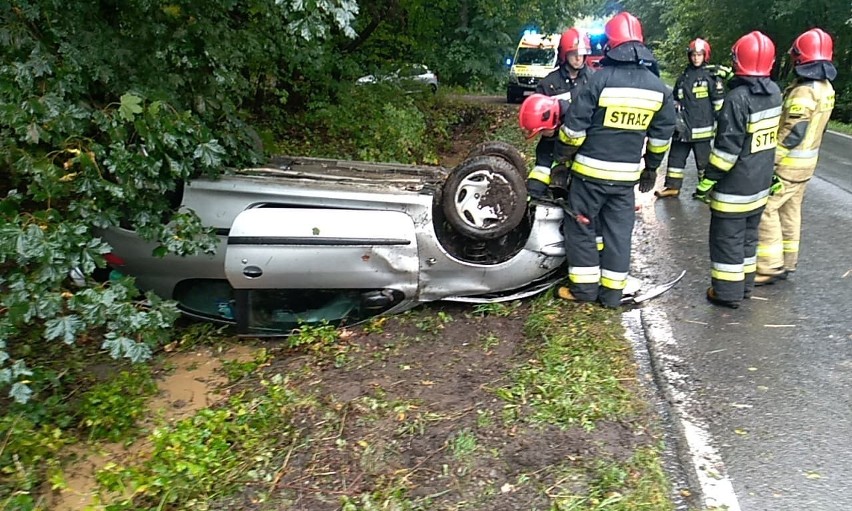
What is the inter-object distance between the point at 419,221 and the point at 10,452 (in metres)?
2.40

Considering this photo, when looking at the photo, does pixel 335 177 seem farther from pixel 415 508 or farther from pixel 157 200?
pixel 415 508

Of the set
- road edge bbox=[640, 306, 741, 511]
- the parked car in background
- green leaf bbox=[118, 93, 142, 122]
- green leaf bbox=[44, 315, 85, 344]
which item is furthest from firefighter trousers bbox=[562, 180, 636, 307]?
the parked car in background

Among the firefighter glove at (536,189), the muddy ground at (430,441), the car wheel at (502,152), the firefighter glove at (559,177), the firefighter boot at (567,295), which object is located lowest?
the muddy ground at (430,441)

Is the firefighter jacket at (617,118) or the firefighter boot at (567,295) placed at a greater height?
the firefighter jacket at (617,118)

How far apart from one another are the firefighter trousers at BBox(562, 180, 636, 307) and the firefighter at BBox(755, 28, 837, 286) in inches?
49.1

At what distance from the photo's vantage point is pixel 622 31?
4133 millimetres

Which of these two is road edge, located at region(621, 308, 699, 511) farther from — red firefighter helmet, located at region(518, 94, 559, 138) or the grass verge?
the grass verge

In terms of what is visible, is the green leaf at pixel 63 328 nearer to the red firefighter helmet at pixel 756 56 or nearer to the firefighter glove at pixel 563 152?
the firefighter glove at pixel 563 152

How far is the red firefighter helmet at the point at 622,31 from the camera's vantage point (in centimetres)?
412

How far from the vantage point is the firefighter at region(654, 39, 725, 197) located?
7059mm

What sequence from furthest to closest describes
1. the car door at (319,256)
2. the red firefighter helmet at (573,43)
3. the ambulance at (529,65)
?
the ambulance at (529,65)
the red firefighter helmet at (573,43)
the car door at (319,256)

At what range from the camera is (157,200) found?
3.74 metres

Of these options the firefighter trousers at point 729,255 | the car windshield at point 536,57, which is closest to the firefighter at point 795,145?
the firefighter trousers at point 729,255

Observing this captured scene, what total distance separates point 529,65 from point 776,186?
14652 millimetres
